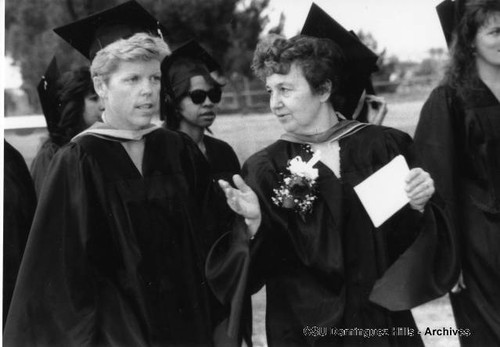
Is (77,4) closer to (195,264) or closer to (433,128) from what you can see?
(195,264)

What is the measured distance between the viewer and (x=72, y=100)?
11.8ft

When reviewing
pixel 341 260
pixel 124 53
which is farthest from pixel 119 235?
pixel 341 260

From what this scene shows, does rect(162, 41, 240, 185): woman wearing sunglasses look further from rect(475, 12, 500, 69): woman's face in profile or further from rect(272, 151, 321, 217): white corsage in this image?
rect(475, 12, 500, 69): woman's face in profile

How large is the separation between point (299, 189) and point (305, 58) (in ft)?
1.88

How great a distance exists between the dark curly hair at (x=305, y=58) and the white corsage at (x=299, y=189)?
0.35 m

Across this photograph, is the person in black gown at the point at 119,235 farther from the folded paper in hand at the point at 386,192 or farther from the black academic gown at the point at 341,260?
the folded paper in hand at the point at 386,192

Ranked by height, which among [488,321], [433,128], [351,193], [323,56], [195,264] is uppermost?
[323,56]

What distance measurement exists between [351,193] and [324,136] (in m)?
0.26

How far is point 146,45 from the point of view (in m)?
2.64

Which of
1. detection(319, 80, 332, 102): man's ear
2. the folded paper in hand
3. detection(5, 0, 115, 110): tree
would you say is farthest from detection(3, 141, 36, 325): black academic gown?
the folded paper in hand

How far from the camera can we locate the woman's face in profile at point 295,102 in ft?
8.35

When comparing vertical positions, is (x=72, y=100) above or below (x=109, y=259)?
above

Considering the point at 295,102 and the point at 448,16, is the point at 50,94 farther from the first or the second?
the point at 448,16

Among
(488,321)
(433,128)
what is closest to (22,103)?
(433,128)
